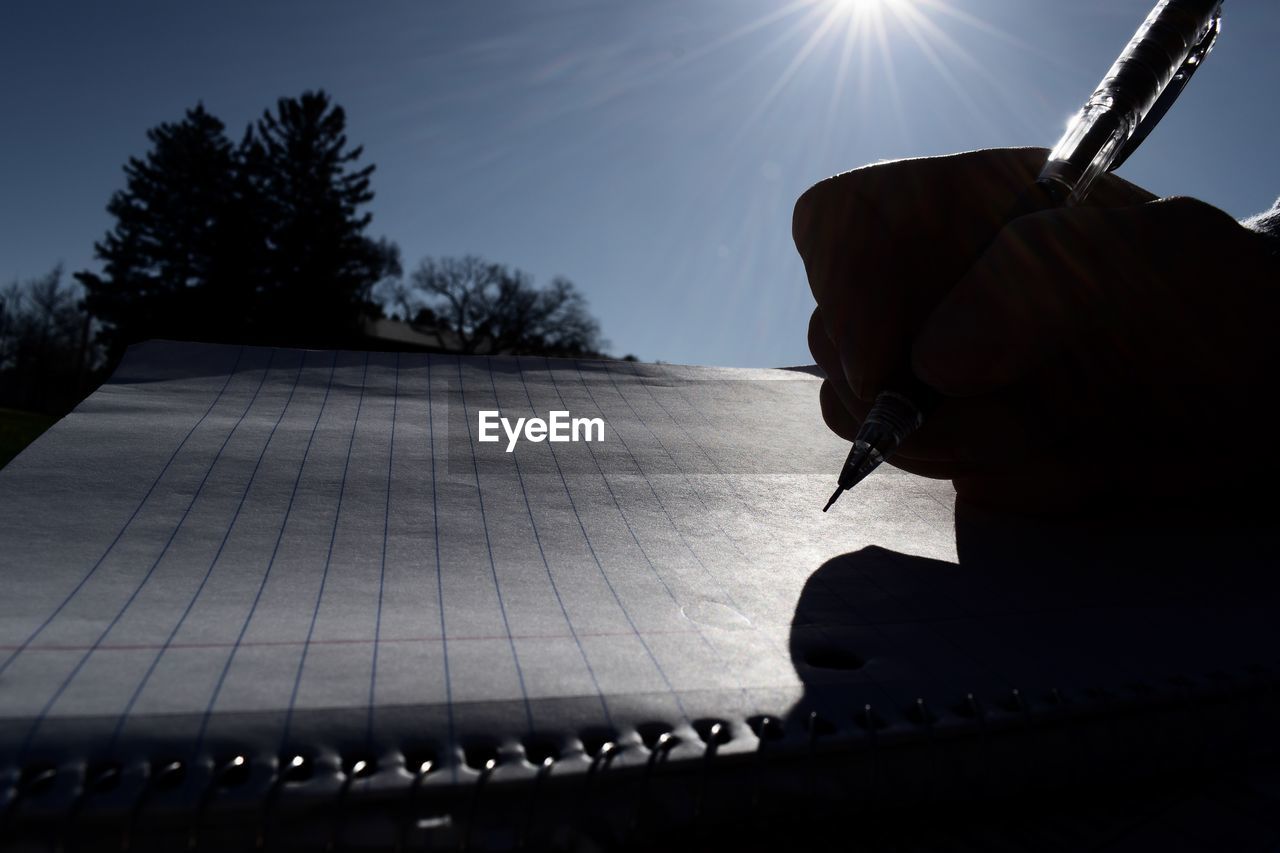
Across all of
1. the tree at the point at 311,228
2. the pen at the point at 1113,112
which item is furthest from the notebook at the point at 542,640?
the tree at the point at 311,228

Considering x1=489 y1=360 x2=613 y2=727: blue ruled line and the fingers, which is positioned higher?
the fingers

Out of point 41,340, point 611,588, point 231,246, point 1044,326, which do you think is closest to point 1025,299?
point 1044,326

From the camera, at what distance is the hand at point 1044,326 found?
76 centimetres

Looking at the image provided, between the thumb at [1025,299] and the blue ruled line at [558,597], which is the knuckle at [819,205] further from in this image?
the blue ruled line at [558,597]

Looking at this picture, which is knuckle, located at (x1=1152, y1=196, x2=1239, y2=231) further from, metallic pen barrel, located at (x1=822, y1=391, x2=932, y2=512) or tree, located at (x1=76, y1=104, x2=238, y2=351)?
tree, located at (x1=76, y1=104, x2=238, y2=351)

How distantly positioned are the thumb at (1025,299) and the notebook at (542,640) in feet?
0.73

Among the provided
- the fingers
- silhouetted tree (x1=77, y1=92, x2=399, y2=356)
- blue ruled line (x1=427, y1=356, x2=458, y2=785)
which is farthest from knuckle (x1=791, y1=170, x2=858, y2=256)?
silhouetted tree (x1=77, y1=92, x2=399, y2=356)

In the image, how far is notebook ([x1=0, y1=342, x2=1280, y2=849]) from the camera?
1.32ft

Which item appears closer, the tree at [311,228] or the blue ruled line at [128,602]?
the blue ruled line at [128,602]

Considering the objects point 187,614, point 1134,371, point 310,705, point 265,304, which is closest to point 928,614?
point 1134,371

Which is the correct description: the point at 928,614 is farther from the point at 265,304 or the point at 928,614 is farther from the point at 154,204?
the point at 154,204

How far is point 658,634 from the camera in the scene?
609 millimetres

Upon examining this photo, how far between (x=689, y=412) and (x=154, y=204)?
11189 mm

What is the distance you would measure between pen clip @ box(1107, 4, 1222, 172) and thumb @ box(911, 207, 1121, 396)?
310mm
